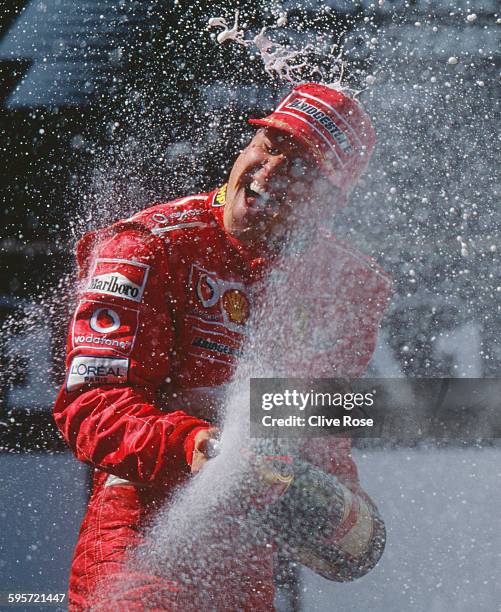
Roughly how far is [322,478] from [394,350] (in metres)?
0.36

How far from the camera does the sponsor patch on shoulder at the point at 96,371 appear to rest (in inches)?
25.2

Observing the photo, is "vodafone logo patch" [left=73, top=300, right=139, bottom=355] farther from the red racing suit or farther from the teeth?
the teeth

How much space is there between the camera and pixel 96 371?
639 mm

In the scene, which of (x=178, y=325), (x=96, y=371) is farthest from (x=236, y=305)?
(x=96, y=371)

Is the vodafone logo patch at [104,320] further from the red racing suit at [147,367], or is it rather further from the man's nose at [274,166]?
the man's nose at [274,166]

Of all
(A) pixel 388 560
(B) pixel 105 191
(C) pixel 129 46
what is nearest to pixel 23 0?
(C) pixel 129 46

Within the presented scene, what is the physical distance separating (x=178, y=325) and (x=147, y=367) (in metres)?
0.07

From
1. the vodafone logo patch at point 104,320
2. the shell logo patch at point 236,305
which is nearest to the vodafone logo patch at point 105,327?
the vodafone logo patch at point 104,320

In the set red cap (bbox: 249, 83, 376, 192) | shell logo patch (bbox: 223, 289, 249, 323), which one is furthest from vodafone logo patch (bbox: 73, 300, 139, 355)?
red cap (bbox: 249, 83, 376, 192)

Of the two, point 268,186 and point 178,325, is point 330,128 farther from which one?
point 178,325

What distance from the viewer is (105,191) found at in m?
1.03

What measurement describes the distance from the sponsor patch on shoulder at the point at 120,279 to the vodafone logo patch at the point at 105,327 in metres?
0.01

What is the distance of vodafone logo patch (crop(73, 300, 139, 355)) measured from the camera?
2.13 feet

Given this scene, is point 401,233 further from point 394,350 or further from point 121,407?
point 121,407
